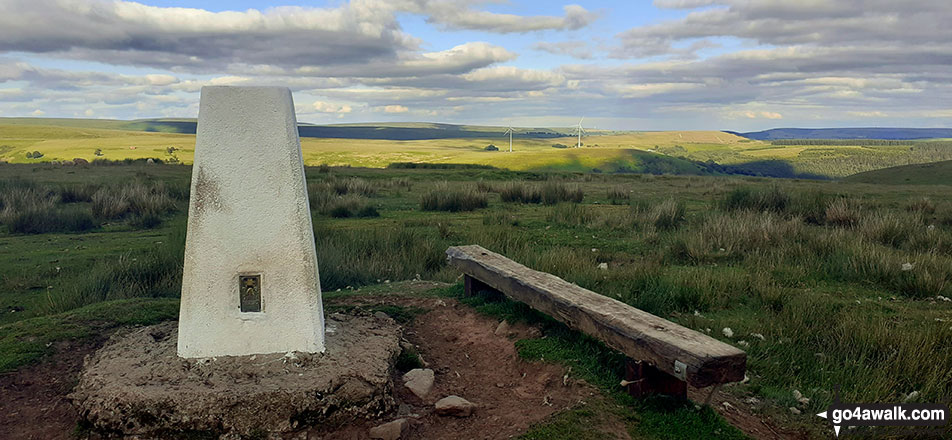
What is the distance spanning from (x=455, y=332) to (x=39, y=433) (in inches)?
134

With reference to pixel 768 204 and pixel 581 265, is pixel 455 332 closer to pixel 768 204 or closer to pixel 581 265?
pixel 581 265

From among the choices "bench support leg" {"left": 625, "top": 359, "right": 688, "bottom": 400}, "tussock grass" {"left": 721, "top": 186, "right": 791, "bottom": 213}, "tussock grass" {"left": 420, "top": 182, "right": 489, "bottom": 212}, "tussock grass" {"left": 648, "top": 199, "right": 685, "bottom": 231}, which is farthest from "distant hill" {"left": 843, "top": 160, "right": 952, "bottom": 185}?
"bench support leg" {"left": 625, "top": 359, "right": 688, "bottom": 400}

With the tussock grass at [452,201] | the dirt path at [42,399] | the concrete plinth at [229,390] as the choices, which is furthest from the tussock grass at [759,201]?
the dirt path at [42,399]

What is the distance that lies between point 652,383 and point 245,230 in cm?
311

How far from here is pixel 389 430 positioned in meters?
4.19

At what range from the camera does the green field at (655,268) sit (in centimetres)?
517

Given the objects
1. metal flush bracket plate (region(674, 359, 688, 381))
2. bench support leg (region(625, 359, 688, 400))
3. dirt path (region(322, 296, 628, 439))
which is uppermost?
metal flush bracket plate (region(674, 359, 688, 381))

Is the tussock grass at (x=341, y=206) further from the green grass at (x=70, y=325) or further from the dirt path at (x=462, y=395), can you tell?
the dirt path at (x=462, y=395)

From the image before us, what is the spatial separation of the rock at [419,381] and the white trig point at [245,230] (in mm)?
906

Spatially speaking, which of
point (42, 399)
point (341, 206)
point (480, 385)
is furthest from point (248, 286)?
point (341, 206)

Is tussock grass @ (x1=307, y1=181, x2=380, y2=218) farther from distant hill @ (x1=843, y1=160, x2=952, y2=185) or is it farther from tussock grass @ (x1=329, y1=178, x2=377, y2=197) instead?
distant hill @ (x1=843, y1=160, x2=952, y2=185)

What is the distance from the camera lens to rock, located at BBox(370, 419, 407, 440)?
416 centimetres

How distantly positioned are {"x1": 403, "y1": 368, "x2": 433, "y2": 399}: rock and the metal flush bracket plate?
189cm

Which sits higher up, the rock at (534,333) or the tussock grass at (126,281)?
the rock at (534,333)
